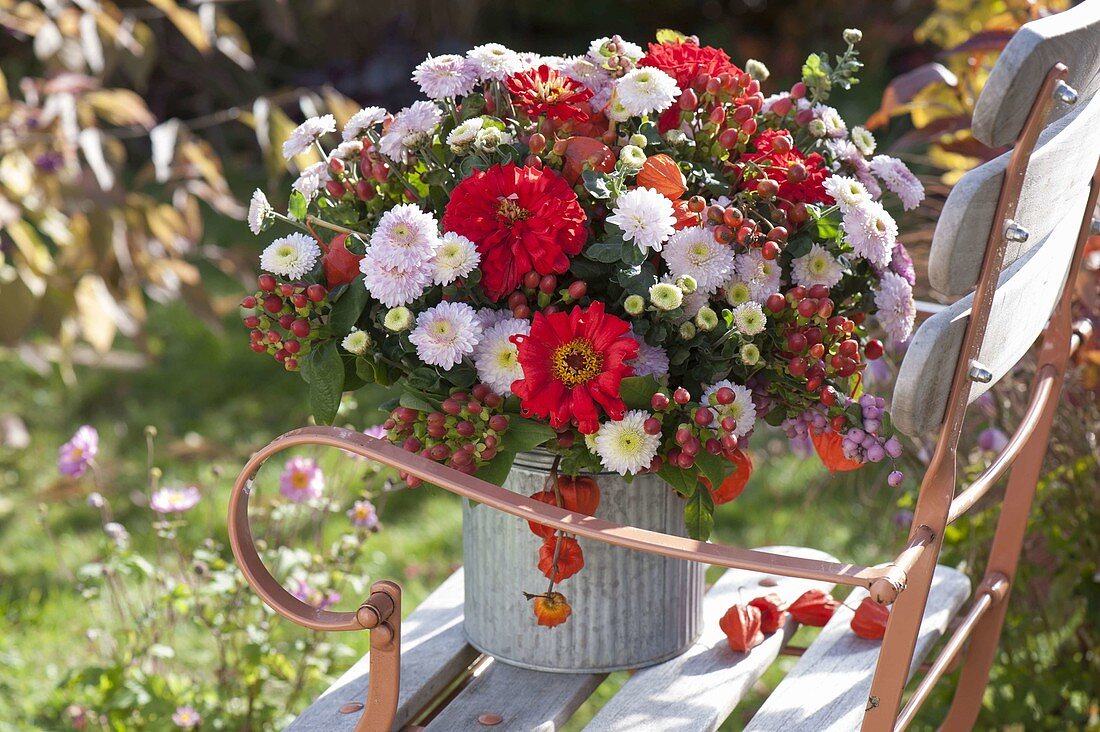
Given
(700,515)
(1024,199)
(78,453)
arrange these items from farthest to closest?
(78,453) → (700,515) → (1024,199)

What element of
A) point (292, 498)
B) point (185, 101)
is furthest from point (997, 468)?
point (185, 101)

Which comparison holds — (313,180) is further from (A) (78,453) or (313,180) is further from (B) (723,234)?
(A) (78,453)

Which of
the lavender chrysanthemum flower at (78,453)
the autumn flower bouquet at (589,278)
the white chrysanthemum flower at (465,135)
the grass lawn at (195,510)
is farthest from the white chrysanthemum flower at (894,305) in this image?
the lavender chrysanthemum flower at (78,453)

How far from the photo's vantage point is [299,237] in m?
1.16

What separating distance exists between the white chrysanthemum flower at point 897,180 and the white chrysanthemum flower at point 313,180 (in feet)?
1.90

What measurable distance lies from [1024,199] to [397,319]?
526mm

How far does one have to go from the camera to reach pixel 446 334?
107cm

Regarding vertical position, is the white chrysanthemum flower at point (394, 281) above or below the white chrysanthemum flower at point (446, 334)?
above

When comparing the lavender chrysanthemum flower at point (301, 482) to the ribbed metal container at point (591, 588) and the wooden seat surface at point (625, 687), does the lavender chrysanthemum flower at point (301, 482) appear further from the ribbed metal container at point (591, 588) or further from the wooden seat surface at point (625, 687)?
the ribbed metal container at point (591, 588)

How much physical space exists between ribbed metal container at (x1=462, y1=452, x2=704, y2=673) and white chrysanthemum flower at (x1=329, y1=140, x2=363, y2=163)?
35 centimetres

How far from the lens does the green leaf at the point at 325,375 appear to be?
1150 mm

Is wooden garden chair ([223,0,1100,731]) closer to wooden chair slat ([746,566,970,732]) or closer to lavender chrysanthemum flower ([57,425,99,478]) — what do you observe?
wooden chair slat ([746,566,970,732])

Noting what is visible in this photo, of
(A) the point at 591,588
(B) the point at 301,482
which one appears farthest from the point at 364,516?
(A) the point at 591,588

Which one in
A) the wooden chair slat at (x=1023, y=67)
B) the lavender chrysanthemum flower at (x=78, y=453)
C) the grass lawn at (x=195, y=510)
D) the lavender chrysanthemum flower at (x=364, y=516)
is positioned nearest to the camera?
the wooden chair slat at (x=1023, y=67)
